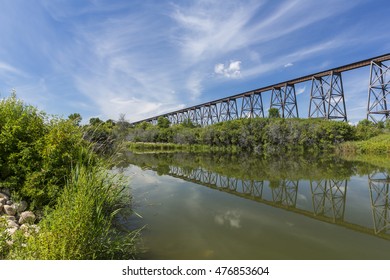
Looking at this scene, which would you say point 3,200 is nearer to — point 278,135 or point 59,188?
point 59,188

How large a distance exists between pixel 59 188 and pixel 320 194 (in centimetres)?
782

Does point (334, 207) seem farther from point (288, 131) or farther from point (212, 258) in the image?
point (288, 131)

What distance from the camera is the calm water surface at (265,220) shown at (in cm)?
410

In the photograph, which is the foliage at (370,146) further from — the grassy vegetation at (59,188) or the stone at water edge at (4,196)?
the stone at water edge at (4,196)

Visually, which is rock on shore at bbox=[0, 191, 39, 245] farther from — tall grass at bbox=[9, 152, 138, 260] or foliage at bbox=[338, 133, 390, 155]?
foliage at bbox=[338, 133, 390, 155]

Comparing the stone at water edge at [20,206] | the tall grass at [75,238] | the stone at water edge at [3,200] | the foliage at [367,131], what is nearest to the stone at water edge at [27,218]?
the stone at water edge at [20,206]

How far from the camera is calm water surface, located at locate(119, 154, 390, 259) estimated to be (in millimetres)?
4098

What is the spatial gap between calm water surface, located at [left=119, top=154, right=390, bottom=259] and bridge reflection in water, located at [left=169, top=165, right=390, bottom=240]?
24 millimetres

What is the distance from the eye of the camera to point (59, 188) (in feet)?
17.0

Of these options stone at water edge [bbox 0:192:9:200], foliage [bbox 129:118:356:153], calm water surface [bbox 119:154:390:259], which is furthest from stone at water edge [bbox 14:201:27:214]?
foliage [bbox 129:118:356:153]

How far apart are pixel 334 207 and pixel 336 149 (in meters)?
25.1

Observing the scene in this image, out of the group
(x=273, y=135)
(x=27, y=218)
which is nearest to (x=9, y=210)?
(x=27, y=218)
